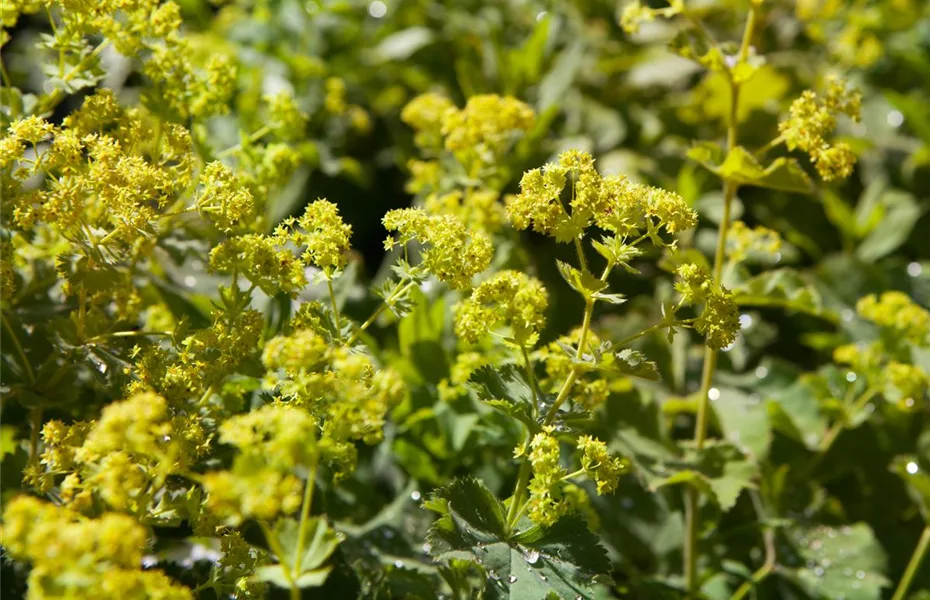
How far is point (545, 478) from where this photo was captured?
1.21 metres

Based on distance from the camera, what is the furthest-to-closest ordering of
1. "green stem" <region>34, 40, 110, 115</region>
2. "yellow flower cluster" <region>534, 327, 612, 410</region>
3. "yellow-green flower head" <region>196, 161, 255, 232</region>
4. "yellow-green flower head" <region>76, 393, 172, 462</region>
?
1. "green stem" <region>34, 40, 110, 115</region>
2. "yellow flower cluster" <region>534, 327, 612, 410</region>
3. "yellow-green flower head" <region>196, 161, 255, 232</region>
4. "yellow-green flower head" <region>76, 393, 172, 462</region>

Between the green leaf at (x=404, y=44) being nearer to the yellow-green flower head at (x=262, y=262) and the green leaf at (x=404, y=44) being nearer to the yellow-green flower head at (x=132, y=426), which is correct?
the yellow-green flower head at (x=262, y=262)

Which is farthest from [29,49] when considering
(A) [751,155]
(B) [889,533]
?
(B) [889,533]

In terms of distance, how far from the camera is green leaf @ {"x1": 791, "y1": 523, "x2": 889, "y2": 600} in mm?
1813

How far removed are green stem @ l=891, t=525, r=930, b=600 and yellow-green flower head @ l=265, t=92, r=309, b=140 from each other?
1475 millimetres

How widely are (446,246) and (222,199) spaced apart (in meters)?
0.33

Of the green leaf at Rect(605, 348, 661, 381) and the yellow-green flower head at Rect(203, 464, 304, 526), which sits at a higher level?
the yellow-green flower head at Rect(203, 464, 304, 526)

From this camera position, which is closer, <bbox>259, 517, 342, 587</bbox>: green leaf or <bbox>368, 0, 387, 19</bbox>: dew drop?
<bbox>259, 517, 342, 587</bbox>: green leaf

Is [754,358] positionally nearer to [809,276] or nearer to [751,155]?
[809,276]

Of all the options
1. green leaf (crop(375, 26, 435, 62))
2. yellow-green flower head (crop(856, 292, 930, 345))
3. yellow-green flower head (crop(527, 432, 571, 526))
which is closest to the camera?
yellow-green flower head (crop(527, 432, 571, 526))

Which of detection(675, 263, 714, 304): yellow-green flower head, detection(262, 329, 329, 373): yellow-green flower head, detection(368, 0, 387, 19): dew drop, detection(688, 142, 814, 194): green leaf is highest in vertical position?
detection(262, 329, 329, 373): yellow-green flower head

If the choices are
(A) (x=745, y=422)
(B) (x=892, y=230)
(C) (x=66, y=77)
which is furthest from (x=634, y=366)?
(B) (x=892, y=230)

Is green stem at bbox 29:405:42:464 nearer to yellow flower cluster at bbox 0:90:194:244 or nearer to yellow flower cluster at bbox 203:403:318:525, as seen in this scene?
yellow flower cluster at bbox 0:90:194:244

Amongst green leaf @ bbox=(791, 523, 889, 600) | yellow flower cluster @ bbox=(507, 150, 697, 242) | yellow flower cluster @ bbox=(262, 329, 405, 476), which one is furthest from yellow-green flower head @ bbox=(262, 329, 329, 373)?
green leaf @ bbox=(791, 523, 889, 600)
